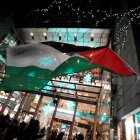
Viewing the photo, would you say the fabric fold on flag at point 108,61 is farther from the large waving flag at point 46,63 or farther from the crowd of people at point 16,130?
the crowd of people at point 16,130

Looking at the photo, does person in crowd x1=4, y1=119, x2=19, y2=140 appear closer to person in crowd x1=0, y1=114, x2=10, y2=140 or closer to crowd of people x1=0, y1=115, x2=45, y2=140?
crowd of people x1=0, y1=115, x2=45, y2=140

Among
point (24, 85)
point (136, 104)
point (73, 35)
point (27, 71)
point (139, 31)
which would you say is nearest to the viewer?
point (27, 71)

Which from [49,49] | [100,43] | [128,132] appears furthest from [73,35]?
[49,49]

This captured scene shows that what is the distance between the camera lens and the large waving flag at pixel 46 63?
15.5 feet

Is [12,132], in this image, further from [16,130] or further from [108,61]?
[108,61]

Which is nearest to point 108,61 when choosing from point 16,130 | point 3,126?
point 3,126

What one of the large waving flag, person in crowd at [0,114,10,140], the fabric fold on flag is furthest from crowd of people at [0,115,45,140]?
the fabric fold on flag

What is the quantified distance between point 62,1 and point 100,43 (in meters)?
6.09

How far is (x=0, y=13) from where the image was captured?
16.3 meters

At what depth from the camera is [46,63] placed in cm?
471

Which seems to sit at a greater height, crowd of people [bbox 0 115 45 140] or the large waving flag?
the large waving flag

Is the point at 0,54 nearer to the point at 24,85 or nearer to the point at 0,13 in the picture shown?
the point at 0,13

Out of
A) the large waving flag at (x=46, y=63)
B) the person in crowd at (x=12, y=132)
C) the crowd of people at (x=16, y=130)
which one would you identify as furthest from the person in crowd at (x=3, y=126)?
the large waving flag at (x=46, y=63)

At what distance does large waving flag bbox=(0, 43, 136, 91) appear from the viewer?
15.5 feet
